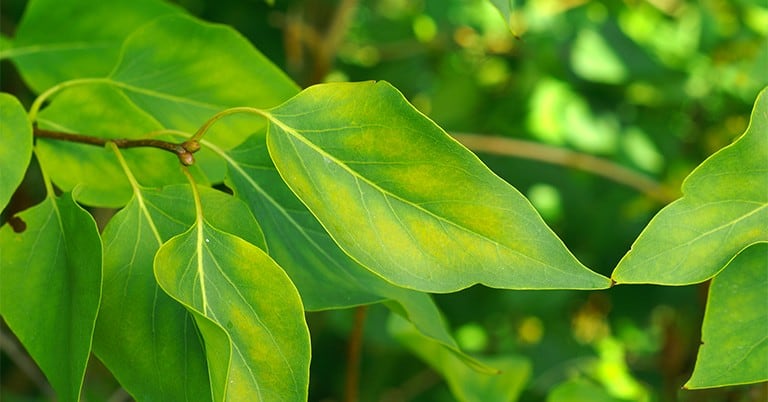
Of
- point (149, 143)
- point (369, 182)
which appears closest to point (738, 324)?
point (369, 182)

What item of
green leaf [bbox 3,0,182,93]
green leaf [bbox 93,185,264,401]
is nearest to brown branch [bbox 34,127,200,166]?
green leaf [bbox 93,185,264,401]

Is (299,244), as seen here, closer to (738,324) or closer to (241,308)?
(241,308)

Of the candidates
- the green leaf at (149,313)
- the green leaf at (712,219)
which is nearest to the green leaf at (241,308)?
the green leaf at (149,313)

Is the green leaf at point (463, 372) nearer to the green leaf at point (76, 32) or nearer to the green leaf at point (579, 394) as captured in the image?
the green leaf at point (579, 394)

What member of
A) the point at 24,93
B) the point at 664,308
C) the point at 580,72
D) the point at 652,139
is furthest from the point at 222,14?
the point at 664,308

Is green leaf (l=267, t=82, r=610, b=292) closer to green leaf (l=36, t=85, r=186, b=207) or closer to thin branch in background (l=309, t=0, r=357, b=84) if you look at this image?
green leaf (l=36, t=85, r=186, b=207)

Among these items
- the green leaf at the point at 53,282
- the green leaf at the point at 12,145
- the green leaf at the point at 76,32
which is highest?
the green leaf at the point at 12,145
